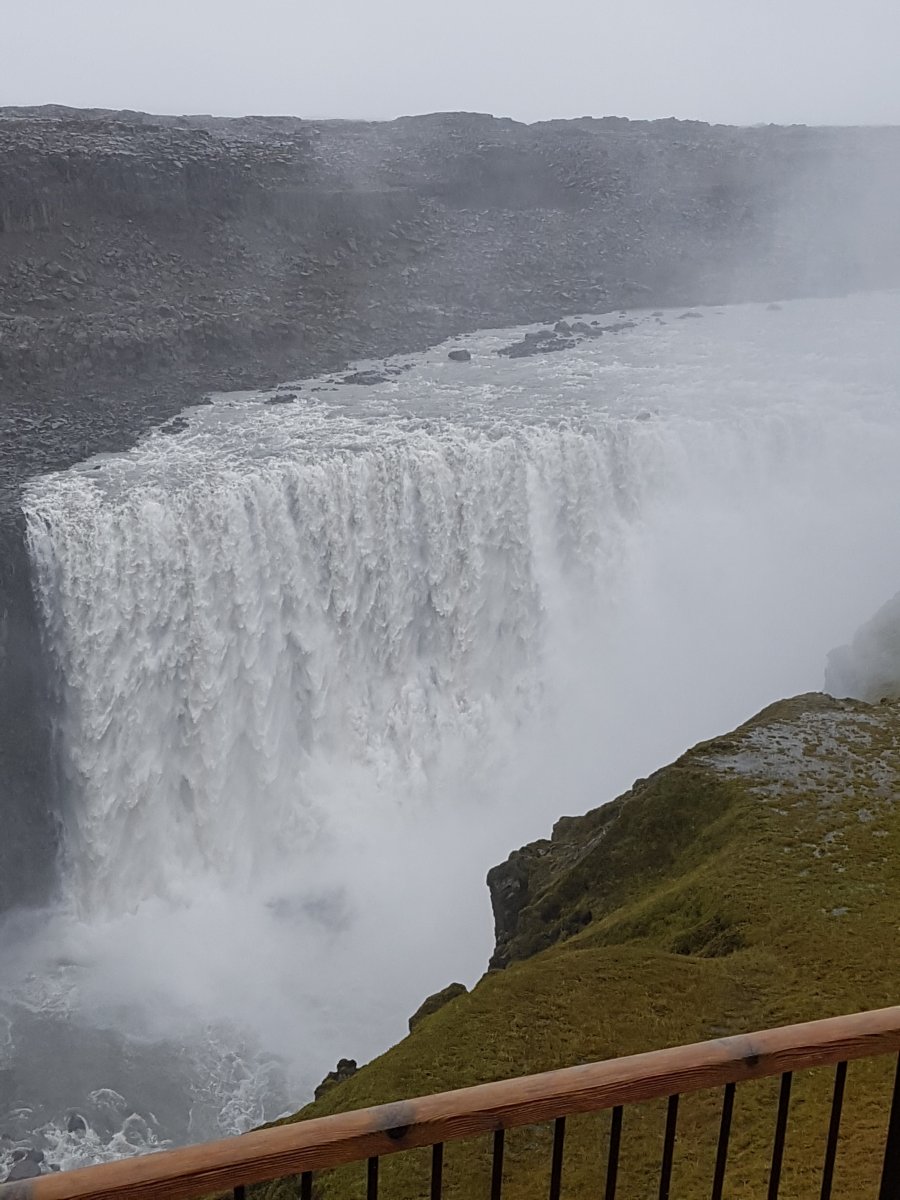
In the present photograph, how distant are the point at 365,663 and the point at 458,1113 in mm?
20273

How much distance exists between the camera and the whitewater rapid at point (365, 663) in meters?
18.1

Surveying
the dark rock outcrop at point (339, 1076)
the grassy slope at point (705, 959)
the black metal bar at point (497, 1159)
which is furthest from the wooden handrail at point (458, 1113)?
the dark rock outcrop at point (339, 1076)

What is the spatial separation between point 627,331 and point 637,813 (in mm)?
30370

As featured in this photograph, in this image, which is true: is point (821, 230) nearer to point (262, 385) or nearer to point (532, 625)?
point (262, 385)

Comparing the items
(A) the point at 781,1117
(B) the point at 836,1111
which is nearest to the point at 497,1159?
(A) the point at 781,1117

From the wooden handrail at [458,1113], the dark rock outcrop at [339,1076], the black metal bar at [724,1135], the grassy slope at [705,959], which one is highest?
the wooden handrail at [458,1113]

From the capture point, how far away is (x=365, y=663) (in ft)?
76.5

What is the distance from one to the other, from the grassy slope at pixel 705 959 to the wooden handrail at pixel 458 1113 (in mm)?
2582

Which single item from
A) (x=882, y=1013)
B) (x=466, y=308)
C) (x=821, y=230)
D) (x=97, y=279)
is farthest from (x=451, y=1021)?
(x=821, y=230)

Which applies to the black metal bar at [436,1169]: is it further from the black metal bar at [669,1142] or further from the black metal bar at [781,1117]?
the black metal bar at [781,1117]

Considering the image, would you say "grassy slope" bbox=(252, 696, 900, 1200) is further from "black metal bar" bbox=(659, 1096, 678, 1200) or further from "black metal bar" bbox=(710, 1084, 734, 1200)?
"black metal bar" bbox=(659, 1096, 678, 1200)

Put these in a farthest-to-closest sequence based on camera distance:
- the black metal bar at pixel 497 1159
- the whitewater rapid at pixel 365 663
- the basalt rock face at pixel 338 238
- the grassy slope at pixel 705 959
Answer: the basalt rock face at pixel 338 238 → the whitewater rapid at pixel 365 663 → the grassy slope at pixel 705 959 → the black metal bar at pixel 497 1159

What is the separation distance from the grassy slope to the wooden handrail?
8.47ft

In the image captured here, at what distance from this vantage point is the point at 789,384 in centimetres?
3122
